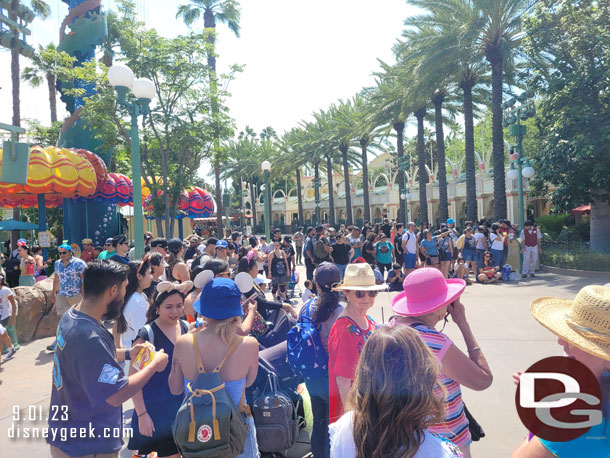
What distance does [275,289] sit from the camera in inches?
411

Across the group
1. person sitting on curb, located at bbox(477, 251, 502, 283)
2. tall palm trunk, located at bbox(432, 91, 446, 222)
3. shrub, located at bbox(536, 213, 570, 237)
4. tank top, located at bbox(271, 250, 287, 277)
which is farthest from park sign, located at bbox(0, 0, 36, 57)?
shrub, located at bbox(536, 213, 570, 237)

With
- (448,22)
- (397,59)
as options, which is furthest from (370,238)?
(397,59)

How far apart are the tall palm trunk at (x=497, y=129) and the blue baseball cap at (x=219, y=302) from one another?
17.4 metres

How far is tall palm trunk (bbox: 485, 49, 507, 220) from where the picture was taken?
18078mm

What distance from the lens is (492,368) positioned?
18.1 feet

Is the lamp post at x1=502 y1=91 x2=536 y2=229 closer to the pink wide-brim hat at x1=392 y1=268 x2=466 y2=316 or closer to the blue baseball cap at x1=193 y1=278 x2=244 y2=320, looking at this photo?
the pink wide-brim hat at x1=392 y1=268 x2=466 y2=316

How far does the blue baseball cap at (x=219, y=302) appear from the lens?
8.41 ft

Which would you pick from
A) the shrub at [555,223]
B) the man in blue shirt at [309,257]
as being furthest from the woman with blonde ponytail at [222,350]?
the shrub at [555,223]

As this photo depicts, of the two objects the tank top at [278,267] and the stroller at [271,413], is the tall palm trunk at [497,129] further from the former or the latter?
the stroller at [271,413]

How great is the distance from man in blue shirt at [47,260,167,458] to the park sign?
8.98 metres

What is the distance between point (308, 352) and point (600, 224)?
17811 millimetres

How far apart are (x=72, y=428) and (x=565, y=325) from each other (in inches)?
94.7

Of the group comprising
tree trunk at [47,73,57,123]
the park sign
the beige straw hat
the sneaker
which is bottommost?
the sneaker

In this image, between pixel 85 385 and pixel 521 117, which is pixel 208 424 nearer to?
pixel 85 385
